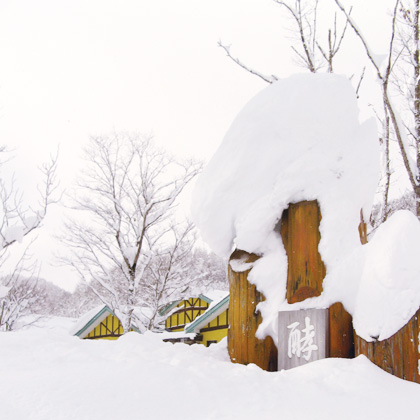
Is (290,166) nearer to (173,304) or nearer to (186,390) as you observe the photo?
(186,390)

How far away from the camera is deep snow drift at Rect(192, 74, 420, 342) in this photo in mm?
3523

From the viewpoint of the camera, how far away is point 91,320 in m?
19.7

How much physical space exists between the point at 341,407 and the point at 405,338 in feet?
2.60

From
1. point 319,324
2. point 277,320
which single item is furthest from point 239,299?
point 319,324

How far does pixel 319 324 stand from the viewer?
3.33m

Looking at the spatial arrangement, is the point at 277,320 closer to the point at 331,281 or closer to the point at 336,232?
the point at 331,281

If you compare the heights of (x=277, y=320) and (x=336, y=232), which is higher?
(x=336, y=232)

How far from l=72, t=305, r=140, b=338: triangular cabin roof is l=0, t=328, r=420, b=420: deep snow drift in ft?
55.9

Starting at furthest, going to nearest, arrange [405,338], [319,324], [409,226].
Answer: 1. [319,324]
2. [409,226]
3. [405,338]

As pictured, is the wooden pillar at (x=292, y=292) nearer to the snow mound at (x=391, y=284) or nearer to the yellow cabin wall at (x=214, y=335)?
the snow mound at (x=391, y=284)

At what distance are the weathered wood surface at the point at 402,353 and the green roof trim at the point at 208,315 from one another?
12311 millimetres

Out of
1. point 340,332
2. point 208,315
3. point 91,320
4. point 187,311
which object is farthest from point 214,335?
point 340,332

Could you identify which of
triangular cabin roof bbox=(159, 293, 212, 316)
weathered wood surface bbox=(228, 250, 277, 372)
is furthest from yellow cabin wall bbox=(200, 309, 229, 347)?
weathered wood surface bbox=(228, 250, 277, 372)

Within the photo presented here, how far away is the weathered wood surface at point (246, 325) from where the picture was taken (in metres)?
3.80
